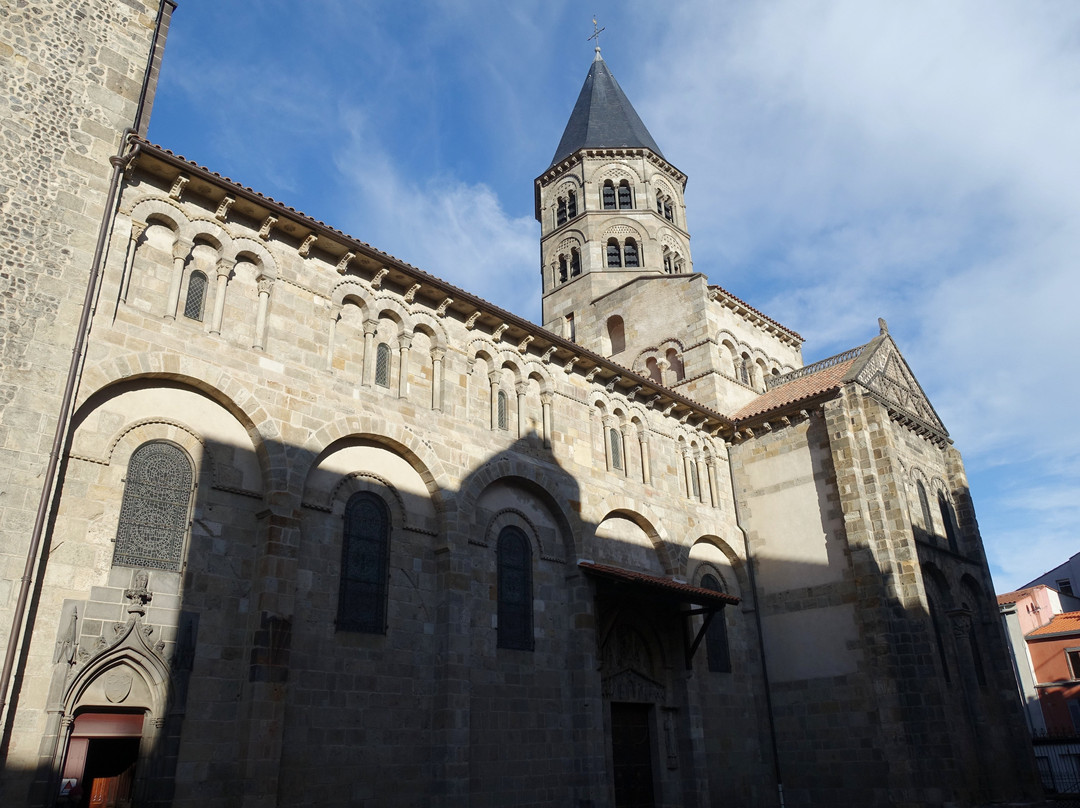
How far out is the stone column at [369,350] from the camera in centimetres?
1473

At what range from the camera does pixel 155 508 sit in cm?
1141

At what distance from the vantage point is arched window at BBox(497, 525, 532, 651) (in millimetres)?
15492

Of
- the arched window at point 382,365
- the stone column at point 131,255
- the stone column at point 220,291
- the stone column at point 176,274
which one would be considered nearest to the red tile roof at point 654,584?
the arched window at point 382,365

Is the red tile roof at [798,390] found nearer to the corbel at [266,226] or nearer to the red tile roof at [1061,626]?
the corbel at [266,226]

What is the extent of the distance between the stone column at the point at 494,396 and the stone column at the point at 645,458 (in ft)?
16.2

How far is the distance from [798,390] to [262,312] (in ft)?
52.4

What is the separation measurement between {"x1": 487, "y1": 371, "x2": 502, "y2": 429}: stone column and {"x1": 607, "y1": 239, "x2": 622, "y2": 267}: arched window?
15373mm

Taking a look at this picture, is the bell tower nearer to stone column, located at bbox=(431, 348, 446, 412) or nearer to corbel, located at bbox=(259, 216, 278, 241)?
stone column, located at bbox=(431, 348, 446, 412)

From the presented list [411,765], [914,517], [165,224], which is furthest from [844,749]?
[165,224]

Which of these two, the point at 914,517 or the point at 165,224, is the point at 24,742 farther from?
the point at 914,517

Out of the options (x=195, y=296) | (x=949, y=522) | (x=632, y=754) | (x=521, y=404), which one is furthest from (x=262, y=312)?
(x=949, y=522)

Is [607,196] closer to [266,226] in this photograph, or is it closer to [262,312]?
[266,226]

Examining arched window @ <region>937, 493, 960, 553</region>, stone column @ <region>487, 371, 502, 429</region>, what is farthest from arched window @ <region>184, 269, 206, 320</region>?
arched window @ <region>937, 493, 960, 553</region>

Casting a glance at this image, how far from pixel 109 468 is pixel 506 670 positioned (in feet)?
25.3
